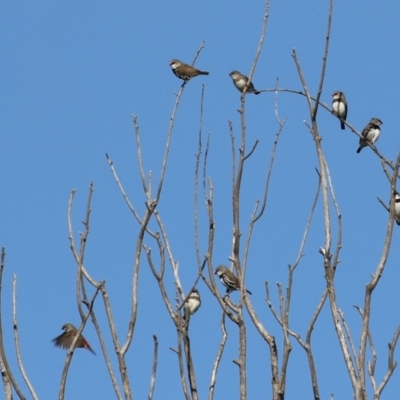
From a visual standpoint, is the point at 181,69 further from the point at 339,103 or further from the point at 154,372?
the point at 154,372

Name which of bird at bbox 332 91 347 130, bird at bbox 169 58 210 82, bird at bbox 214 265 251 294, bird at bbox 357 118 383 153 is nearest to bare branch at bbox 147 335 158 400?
bird at bbox 214 265 251 294

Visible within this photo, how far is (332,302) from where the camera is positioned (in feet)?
14.4

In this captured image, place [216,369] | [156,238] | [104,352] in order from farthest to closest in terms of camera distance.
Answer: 1. [156,238]
2. [216,369]
3. [104,352]

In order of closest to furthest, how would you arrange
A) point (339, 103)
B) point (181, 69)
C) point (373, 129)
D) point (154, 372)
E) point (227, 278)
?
point (154, 372)
point (227, 278)
point (181, 69)
point (373, 129)
point (339, 103)

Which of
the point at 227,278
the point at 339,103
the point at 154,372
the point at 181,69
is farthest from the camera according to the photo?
the point at 339,103

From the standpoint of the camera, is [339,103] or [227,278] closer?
[227,278]

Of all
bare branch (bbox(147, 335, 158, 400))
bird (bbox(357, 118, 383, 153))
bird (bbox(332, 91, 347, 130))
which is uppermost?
bird (bbox(332, 91, 347, 130))

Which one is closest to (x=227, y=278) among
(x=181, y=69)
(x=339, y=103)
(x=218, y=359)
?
(x=218, y=359)

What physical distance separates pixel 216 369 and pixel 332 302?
0.66 metres

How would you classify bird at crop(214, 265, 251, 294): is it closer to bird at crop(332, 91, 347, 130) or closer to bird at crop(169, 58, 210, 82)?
bird at crop(169, 58, 210, 82)

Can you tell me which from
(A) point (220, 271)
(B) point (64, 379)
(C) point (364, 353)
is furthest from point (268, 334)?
(A) point (220, 271)

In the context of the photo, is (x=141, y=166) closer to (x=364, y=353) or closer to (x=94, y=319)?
(x=94, y=319)

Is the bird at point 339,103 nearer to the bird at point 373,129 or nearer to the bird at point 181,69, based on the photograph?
the bird at point 373,129

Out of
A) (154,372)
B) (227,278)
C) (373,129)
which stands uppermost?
(373,129)
